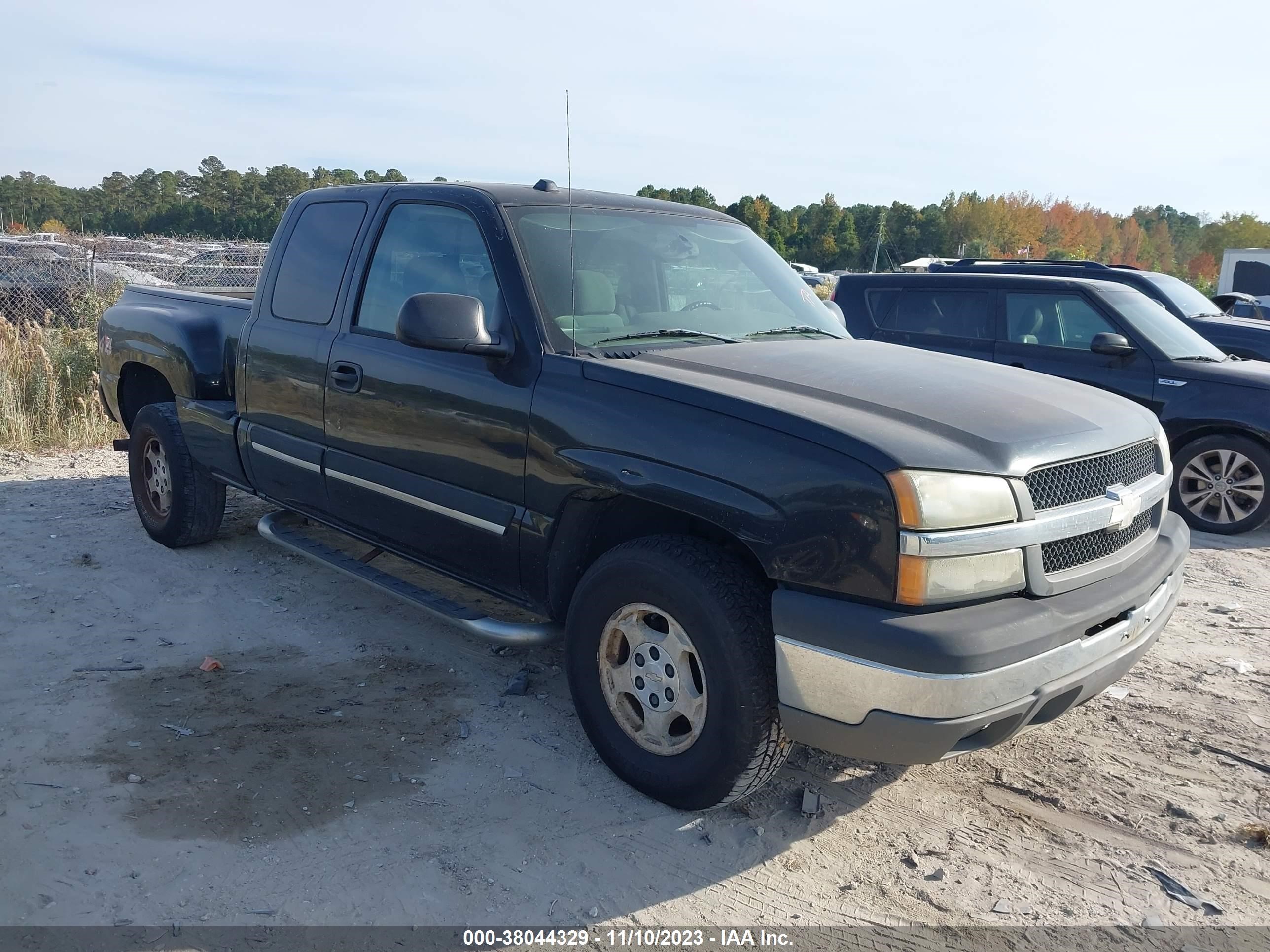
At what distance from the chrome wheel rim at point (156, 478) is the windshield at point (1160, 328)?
6970 mm

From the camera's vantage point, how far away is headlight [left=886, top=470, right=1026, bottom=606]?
8.64 ft

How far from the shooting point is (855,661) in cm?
266

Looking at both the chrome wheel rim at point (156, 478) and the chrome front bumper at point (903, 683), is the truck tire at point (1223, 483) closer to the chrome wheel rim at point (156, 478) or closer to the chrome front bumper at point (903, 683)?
the chrome front bumper at point (903, 683)

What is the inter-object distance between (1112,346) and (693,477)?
19.1ft

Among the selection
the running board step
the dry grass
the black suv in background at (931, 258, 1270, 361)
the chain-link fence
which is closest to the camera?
the running board step

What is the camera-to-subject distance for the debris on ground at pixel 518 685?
4.16 meters

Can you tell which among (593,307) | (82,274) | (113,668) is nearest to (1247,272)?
(82,274)

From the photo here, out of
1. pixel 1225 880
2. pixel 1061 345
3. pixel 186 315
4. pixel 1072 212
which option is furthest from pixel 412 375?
pixel 1072 212

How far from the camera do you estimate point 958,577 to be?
8.86ft

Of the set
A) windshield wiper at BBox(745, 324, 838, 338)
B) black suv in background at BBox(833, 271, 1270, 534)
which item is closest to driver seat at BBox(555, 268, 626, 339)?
windshield wiper at BBox(745, 324, 838, 338)

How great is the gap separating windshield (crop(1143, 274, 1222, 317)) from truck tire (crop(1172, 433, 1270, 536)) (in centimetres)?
243

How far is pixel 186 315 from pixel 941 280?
6105 millimetres

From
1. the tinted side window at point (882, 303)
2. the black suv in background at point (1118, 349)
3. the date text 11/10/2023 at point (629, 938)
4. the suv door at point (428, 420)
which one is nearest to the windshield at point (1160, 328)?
the black suv in background at point (1118, 349)

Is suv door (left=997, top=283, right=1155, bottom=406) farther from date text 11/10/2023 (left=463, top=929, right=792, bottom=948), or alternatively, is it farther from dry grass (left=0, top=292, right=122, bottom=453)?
dry grass (left=0, top=292, right=122, bottom=453)
